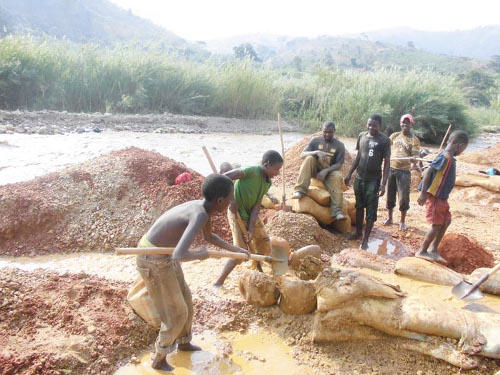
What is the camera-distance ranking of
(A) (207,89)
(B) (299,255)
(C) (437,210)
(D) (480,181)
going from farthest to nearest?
(A) (207,89), (D) (480,181), (C) (437,210), (B) (299,255)

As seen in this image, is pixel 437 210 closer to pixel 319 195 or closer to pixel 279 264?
pixel 319 195

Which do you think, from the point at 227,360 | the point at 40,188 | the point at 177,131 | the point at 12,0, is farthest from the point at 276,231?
the point at 12,0

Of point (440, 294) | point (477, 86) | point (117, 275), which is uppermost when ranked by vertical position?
point (477, 86)

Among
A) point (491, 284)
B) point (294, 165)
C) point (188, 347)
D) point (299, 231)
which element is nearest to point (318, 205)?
point (299, 231)

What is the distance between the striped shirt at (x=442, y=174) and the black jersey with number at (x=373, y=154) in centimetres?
82

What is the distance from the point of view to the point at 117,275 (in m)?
3.87

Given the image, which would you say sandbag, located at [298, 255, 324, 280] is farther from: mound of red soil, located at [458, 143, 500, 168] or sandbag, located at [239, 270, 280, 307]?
mound of red soil, located at [458, 143, 500, 168]

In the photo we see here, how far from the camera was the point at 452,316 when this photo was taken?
2.74 metres

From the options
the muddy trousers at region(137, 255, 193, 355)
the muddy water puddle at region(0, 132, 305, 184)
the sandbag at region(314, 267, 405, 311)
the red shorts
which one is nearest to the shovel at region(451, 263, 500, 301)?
the sandbag at region(314, 267, 405, 311)

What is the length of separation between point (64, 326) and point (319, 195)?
3127mm

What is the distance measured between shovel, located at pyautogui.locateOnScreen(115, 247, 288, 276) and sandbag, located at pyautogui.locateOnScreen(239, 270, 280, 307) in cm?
15

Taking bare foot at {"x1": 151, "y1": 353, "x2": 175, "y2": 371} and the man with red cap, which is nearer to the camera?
bare foot at {"x1": 151, "y1": 353, "x2": 175, "y2": 371}

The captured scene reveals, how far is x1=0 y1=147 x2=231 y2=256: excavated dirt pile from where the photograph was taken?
4.52 metres

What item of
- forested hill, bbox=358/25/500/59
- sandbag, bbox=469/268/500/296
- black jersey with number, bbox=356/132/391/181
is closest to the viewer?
sandbag, bbox=469/268/500/296
